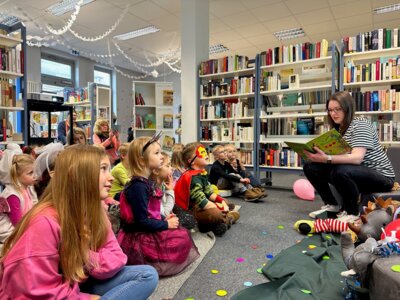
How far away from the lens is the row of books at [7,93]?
3340mm

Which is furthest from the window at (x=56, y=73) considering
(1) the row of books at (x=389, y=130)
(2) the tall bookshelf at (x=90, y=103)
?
(1) the row of books at (x=389, y=130)

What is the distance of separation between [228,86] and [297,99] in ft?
3.32

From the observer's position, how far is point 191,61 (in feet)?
15.4

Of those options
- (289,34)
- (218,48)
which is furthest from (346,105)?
(218,48)

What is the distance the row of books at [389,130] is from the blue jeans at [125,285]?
3329 mm

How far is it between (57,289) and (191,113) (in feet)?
13.1

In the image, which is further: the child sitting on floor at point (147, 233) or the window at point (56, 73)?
the window at point (56, 73)

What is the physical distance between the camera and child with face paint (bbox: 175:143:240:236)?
2150mm

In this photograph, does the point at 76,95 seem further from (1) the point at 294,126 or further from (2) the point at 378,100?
(2) the point at 378,100

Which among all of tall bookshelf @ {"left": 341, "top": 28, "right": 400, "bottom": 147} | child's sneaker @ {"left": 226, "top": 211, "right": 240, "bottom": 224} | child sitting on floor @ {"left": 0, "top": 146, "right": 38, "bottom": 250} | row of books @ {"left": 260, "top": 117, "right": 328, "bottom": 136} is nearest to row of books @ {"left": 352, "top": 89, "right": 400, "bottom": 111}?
tall bookshelf @ {"left": 341, "top": 28, "right": 400, "bottom": 147}

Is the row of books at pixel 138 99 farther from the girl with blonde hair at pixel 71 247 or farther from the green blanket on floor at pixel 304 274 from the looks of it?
the girl with blonde hair at pixel 71 247

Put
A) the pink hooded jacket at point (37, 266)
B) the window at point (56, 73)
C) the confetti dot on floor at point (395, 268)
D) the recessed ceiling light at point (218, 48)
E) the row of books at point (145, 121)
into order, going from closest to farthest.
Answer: the pink hooded jacket at point (37, 266) < the confetti dot on floor at point (395, 268) < the row of books at point (145, 121) < the recessed ceiling light at point (218, 48) < the window at point (56, 73)

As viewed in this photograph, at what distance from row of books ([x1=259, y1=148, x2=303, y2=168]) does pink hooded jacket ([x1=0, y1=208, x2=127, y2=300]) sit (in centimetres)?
343

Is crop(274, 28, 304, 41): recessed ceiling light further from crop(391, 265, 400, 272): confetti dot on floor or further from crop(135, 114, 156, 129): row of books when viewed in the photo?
crop(391, 265, 400, 272): confetti dot on floor
